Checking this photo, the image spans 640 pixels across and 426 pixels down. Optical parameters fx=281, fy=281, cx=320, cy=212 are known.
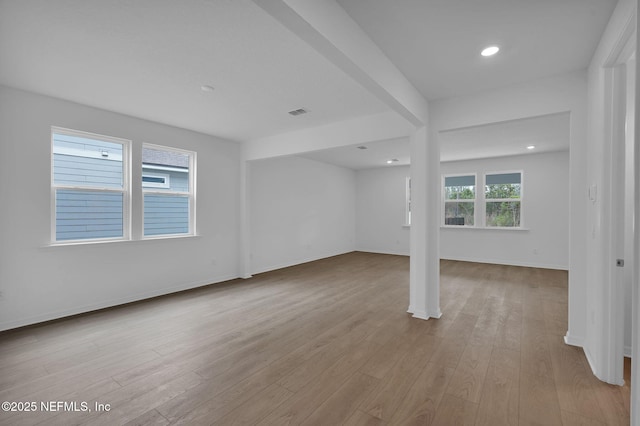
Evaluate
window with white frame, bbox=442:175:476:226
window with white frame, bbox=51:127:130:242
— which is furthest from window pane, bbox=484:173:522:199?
window with white frame, bbox=51:127:130:242

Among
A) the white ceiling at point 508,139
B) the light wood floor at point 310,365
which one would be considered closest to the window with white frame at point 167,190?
the light wood floor at point 310,365

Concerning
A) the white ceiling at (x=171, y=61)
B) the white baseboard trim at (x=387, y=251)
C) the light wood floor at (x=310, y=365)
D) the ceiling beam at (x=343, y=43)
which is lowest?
the light wood floor at (x=310, y=365)

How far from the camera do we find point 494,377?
225 centimetres

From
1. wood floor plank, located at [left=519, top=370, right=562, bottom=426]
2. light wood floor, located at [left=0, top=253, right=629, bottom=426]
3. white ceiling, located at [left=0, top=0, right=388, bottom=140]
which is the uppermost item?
white ceiling, located at [left=0, top=0, right=388, bottom=140]

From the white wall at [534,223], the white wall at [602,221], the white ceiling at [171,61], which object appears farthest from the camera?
the white wall at [534,223]

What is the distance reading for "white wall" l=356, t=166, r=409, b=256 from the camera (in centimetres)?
844

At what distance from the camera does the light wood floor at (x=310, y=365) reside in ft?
6.06

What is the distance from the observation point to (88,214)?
3781 millimetres

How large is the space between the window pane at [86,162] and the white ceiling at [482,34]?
3.84m

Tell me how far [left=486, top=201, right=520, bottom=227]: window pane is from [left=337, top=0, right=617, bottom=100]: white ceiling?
4.92m

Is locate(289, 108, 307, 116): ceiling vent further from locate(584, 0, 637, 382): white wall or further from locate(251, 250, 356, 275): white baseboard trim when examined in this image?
locate(251, 250, 356, 275): white baseboard trim

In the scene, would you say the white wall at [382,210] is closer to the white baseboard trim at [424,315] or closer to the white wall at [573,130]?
the white baseboard trim at [424,315]

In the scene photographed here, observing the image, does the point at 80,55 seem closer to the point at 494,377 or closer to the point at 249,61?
the point at 249,61

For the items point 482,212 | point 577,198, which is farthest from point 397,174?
Answer: point 577,198
